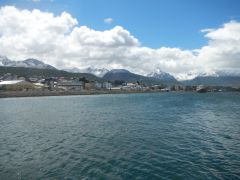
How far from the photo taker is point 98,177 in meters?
21.0

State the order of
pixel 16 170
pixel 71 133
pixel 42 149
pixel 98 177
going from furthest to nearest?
pixel 71 133
pixel 42 149
pixel 16 170
pixel 98 177

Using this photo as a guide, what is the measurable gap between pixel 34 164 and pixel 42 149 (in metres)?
5.61

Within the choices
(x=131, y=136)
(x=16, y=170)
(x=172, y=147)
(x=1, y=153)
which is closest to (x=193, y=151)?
(x=172, y=147)

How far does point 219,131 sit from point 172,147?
1389 centimetres

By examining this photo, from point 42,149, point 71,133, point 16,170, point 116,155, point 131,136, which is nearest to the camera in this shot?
point 16,170

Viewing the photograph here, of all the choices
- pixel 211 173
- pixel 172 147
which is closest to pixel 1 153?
pixel 172 147

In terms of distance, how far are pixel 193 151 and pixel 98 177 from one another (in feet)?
39.6

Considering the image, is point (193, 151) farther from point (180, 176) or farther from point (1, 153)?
point (1, 153)

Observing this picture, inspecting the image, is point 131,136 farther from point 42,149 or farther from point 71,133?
point 42,149

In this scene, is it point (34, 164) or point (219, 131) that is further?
point (219, 131)

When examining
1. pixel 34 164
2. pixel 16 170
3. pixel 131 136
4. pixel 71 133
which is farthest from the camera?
pixel 71 133

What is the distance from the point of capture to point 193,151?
94.3 ft

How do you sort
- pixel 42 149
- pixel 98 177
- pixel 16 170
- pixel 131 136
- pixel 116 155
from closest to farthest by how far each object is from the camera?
pixel 98 177, pixel 16 170, pixel 116 155, pixel 42 149, pixel 131 136

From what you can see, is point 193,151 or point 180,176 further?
point 193,151
